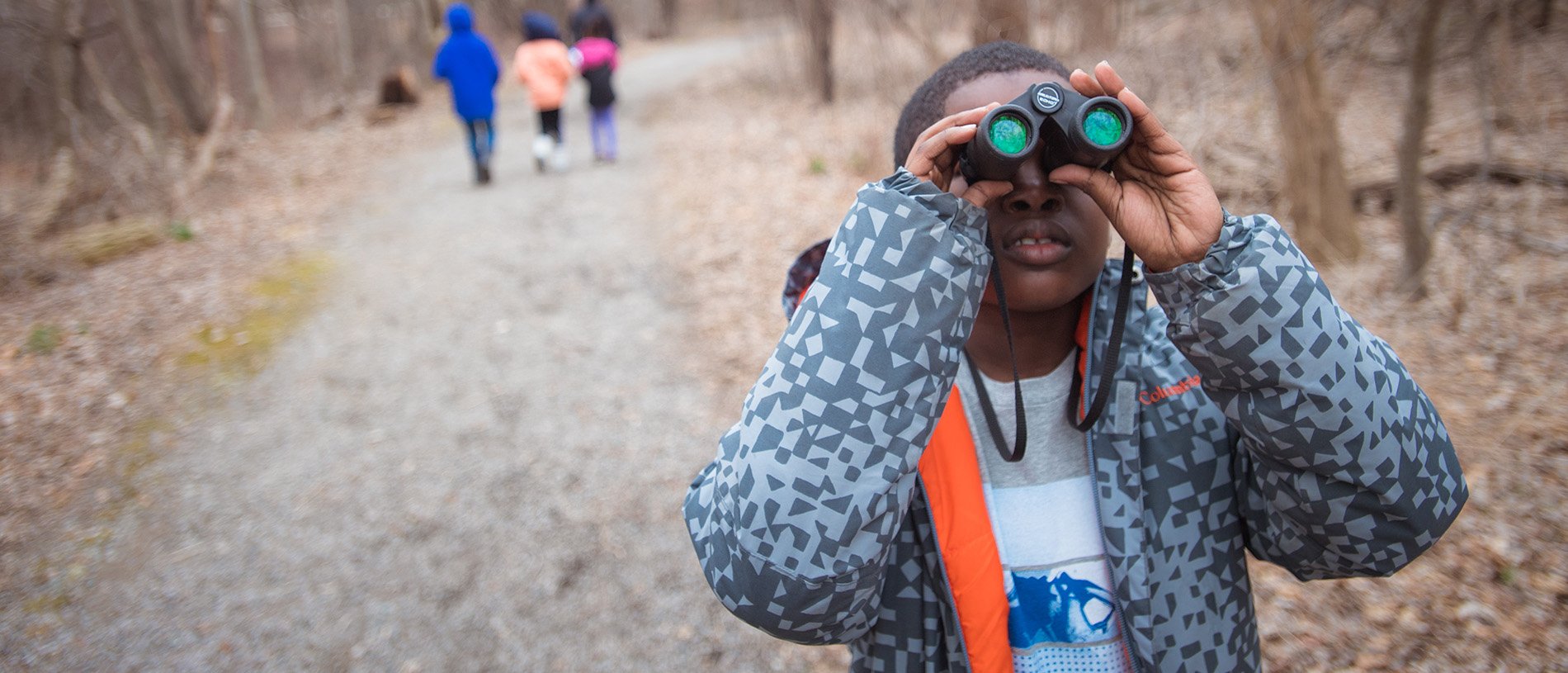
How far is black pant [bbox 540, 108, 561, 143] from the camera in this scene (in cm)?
929

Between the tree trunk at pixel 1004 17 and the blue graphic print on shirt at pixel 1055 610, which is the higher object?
the tree trunk at pixel 1004 17

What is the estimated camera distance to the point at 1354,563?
4.16 ft

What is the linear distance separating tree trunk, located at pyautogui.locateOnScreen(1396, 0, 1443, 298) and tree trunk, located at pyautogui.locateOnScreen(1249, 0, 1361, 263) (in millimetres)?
379

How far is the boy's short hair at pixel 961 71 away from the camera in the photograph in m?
1.38

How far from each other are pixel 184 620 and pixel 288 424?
149 centimetres

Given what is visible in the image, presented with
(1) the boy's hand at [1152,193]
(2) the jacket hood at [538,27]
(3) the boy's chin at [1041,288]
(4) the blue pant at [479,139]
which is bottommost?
(3) the boy's chin at [1041,288]

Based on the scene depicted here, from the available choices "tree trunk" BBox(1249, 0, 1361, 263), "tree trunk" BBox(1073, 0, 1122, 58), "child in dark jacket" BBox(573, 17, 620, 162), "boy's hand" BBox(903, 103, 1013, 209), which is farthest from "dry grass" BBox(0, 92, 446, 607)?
"tree trunk" BBox(1073, 0, 1122, 58)

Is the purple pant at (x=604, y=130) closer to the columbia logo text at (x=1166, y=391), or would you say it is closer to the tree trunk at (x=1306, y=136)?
the tree trunk at (x=1306, y=136)

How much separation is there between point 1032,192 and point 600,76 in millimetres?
8939

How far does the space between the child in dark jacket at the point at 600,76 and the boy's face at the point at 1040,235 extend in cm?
880

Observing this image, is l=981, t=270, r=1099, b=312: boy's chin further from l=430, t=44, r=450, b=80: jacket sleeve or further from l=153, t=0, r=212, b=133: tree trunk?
l=153, t=0, r=212, b=133: tree trunk

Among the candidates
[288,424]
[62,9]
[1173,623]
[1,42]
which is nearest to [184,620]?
[288,424]

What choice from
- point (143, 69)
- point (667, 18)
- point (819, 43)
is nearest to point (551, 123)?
point (819, 43)

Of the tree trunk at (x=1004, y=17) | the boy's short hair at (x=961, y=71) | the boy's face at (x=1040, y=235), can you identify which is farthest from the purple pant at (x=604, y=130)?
the boy's face at (x=1040, y=235)
